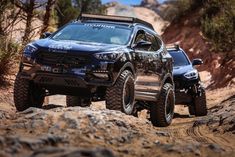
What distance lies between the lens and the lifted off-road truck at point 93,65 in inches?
351

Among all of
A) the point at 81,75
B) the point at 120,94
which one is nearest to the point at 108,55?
the point at 81,75

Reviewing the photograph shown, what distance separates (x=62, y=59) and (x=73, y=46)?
281 mm

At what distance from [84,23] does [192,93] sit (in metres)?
4.73

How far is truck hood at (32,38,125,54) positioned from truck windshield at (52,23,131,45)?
393mm

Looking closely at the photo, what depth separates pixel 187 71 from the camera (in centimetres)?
1446

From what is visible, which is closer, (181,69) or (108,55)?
(108,55)

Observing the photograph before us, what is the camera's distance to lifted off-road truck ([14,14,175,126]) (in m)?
8.92

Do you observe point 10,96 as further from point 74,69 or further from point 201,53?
point 201,53

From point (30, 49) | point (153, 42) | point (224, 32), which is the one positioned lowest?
point (30, 49)

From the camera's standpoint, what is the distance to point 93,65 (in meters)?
8.91

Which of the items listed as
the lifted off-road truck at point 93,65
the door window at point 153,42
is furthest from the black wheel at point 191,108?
the lifted off-road truck at point 93,65

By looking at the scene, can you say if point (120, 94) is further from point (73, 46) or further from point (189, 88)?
point (189, 88)

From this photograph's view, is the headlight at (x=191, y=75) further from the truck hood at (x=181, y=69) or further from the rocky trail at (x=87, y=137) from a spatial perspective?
the rocky trail at (x=87, y=137)

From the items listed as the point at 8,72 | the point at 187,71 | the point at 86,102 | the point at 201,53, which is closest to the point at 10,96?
the point at 8,72
